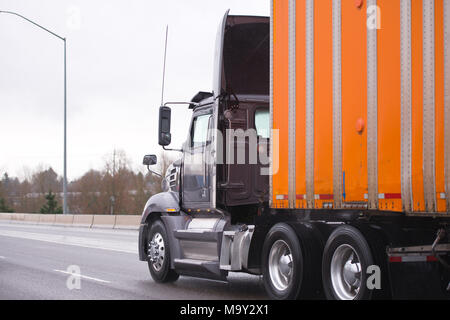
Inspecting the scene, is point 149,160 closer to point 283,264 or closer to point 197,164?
point 197,164

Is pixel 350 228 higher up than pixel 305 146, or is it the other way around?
pixel 305 146

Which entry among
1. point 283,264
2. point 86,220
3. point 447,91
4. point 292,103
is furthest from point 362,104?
point 86,220

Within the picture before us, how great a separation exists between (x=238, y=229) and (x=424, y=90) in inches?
169

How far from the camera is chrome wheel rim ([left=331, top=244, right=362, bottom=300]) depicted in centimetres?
783

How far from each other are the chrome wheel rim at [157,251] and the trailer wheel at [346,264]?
14.4ft

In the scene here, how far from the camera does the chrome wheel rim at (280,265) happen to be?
30.0 ft

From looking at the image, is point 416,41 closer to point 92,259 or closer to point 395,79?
A: point 395,79

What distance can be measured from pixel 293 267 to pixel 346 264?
0.95 metres

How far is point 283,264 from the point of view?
9.25m

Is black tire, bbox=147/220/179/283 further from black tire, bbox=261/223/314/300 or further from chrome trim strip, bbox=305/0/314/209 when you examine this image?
chrome trim strip, bbox=305/0/314/209

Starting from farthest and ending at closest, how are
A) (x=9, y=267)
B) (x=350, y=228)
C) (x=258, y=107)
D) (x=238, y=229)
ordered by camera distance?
(x=9, y=267) < (x=258, y=107) < (x=238, y=229) < (x=350, y=228)

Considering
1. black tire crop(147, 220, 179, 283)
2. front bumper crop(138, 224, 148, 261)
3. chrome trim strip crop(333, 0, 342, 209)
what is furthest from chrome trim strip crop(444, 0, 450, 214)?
front bumper crop(138, 224, 148, 261)
